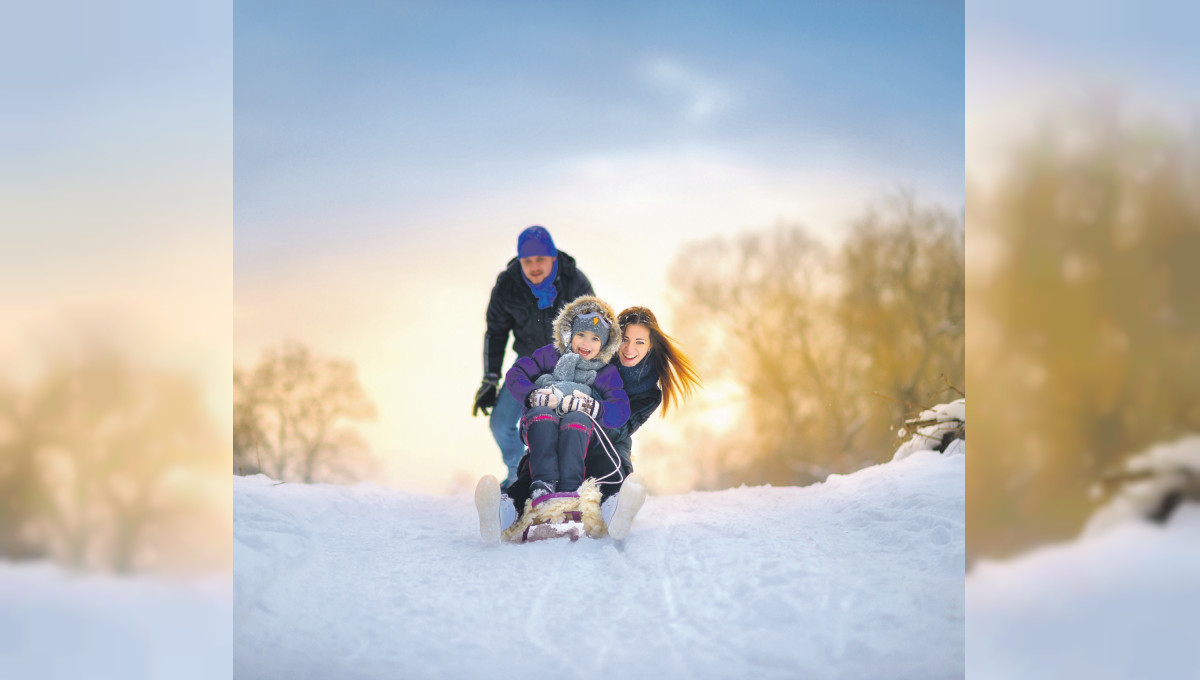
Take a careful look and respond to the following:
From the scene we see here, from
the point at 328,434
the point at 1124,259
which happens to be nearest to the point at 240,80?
the point at 328,434

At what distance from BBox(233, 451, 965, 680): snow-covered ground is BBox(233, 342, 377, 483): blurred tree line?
6.8 inches

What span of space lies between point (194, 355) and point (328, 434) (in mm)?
551

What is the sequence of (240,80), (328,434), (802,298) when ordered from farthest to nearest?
(802,298) → (328,434) → (240,80)

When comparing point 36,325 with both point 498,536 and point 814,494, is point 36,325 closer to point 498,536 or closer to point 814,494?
point 498,536

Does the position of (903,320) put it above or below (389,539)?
above

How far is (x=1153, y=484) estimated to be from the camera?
7.80 ft

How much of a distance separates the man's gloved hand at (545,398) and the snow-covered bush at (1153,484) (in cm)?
166

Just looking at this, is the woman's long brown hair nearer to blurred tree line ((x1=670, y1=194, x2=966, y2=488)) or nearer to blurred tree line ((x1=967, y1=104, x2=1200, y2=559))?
blurred tree line ((x1=670, y1=194, x2=966, y2=488))

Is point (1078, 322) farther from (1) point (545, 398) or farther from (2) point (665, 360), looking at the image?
(1) point (545, 398)

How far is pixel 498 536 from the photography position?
2.27 m

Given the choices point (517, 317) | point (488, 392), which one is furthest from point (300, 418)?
point (517, 317)

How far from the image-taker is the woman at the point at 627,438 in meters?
2.24

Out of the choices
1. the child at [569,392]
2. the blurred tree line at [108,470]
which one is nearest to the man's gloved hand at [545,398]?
the child at [569,392]

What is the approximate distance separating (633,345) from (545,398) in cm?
41
